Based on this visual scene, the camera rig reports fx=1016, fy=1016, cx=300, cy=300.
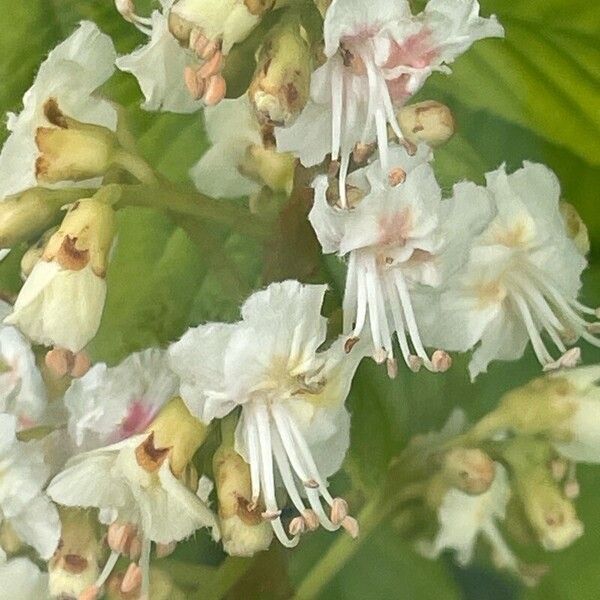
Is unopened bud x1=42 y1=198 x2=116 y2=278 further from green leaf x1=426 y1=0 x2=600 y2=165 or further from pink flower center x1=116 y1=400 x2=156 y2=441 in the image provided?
green leaf x1=426 y1=0 x2=600 y2=165

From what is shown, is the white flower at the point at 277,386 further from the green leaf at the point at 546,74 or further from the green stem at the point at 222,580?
the green leaf at the point at 546,74

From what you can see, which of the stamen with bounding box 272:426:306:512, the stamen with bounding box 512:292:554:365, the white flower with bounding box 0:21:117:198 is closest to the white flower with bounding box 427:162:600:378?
the stamen with bounding box 512:292:554:365

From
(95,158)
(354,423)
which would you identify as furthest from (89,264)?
(354,423)

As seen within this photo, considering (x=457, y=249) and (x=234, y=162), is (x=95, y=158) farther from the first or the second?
(x=457, y=249)

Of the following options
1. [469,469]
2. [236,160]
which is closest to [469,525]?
[469,469]

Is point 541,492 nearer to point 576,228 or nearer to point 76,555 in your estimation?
point 576,228

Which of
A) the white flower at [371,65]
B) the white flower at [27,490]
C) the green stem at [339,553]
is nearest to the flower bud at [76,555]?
the white flower at [27,490]
